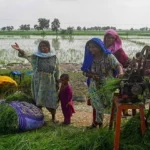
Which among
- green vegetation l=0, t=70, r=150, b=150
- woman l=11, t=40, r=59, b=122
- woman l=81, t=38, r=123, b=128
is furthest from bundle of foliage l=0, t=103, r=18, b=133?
woman l=81, t=38, r=123, b=128

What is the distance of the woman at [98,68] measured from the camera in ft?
16.2

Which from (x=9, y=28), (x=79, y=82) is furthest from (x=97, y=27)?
(x=79, y=82)

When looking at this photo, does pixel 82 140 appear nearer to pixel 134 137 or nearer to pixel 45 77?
pixel 134 137

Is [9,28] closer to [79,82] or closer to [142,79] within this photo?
[79,82]

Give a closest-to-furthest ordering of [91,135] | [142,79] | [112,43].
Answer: [142,79] < [91,135] < [112,43]

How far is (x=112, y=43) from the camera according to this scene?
18.0 ft

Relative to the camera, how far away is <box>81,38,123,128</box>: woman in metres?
4.95

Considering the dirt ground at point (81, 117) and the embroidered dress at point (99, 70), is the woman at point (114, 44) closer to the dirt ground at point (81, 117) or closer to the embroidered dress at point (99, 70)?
the embroidered dress at point (99, 70)

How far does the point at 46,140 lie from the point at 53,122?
1434 mm

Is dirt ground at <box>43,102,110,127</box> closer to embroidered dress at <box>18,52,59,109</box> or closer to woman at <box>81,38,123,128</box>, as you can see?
embroidered dress at <box>18,52,59,109</box>

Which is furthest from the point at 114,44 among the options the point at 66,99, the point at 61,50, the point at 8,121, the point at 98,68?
the point at 61,50

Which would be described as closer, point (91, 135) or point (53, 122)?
point (91, 135)

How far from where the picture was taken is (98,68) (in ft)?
16.6

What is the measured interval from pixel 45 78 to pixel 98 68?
1.00 meters
